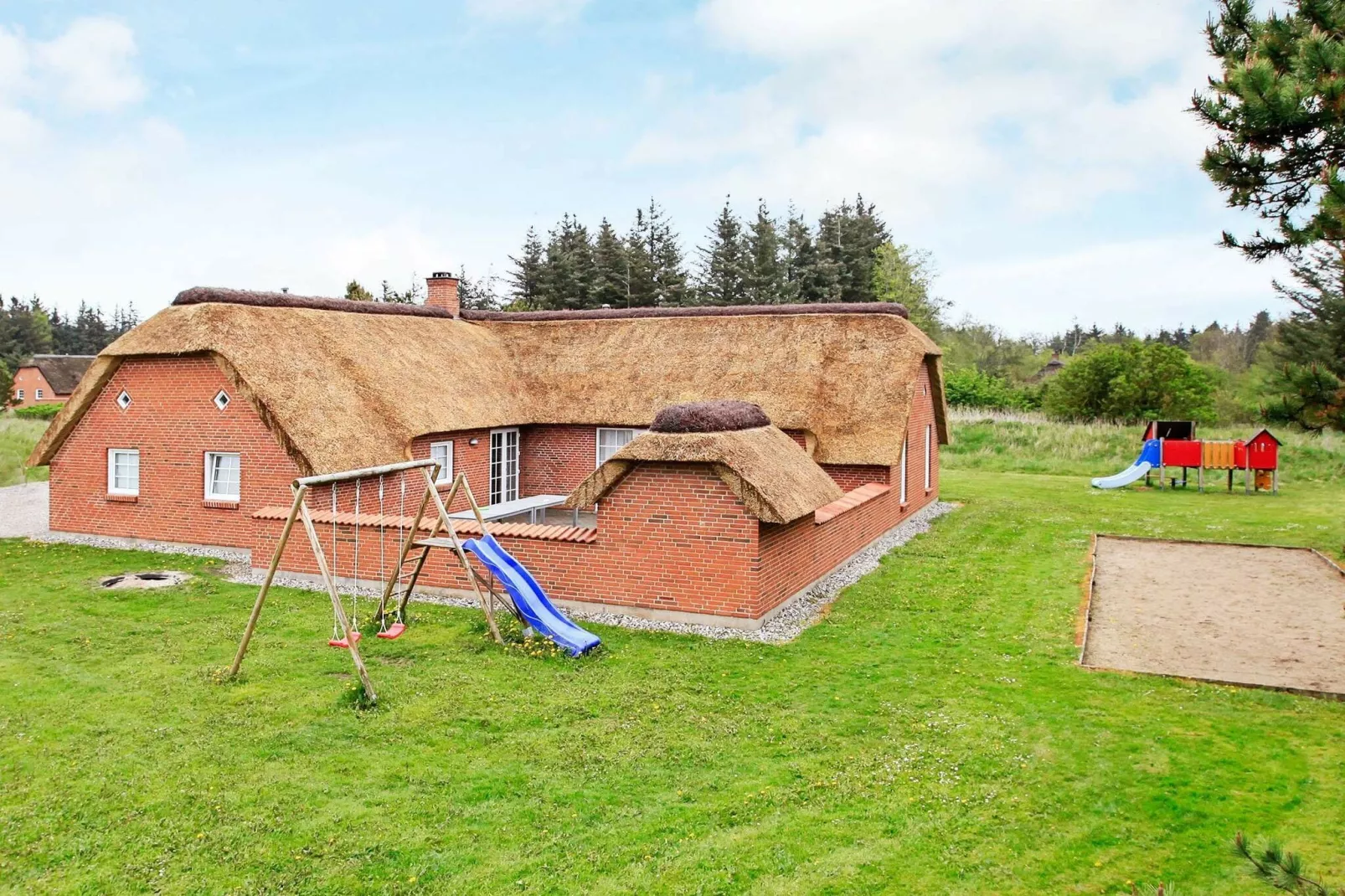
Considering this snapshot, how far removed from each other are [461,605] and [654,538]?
10.5ft

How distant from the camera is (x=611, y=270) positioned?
5306cm

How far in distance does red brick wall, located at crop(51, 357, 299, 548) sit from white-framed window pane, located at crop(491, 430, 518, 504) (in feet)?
18.6

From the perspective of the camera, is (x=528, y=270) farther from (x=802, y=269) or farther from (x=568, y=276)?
(x=802, y=269)

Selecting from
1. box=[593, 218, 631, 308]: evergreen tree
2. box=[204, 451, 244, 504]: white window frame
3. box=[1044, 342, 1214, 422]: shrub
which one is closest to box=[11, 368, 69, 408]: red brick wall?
box=[593, 218, 631, 308]: evergreen tree

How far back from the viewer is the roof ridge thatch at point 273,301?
16953 mm

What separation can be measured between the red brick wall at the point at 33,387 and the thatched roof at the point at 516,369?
54.4 meters

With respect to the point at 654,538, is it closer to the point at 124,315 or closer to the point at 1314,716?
the point at 1314,716

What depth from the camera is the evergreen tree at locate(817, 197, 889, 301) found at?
174 ft

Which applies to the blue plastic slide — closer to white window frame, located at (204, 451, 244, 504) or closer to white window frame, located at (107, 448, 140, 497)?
white window frame, located at (204, 451, 244, 504)

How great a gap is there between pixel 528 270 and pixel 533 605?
1918 inches

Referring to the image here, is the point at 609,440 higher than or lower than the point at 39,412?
lower

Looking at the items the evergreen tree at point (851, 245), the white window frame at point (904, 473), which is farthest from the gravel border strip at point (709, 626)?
the evergreen tree at point (851, 245)

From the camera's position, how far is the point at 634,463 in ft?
39.4

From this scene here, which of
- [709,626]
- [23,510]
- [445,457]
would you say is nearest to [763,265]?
[445,457]
